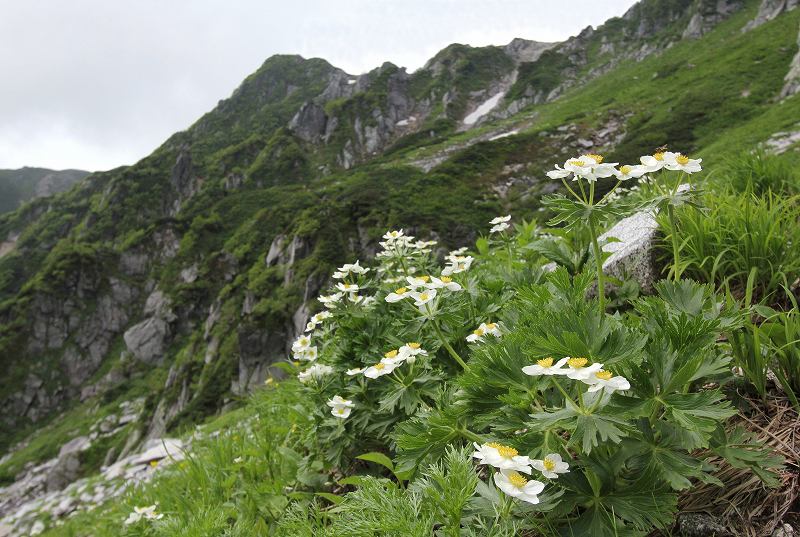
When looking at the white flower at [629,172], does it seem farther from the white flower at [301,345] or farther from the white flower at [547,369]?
the white flower at [301,345]

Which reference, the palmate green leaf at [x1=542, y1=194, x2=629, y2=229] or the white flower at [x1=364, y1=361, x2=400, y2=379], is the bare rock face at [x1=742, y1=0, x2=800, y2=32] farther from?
the white flower at [x1=364, y1=361, x2=400, y2=379]

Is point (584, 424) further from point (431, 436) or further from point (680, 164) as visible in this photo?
point (680, 164)

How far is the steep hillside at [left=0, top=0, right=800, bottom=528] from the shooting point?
32.8m

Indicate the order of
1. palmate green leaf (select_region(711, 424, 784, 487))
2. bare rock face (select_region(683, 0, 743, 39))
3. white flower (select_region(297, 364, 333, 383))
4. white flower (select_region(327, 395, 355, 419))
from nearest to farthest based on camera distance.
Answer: palmate green leaf (select_region(711, 424, 784, 487))
white flower (select_region(327, 395, 355, 419))
white flower (select_region(297, 364, 333, 383))
bare rock face (select_region(683, 0, 743, 39))

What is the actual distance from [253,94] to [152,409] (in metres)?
111

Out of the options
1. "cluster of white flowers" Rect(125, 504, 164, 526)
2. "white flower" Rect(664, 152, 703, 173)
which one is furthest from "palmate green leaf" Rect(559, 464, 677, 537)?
"cluster of white flowers" Rect(125, 504, 164, 526)

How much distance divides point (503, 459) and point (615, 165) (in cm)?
128

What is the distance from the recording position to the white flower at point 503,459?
118 cm

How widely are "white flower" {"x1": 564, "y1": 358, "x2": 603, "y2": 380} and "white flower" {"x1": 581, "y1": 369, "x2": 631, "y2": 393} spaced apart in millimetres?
26

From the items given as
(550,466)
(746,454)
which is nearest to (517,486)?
(550,466)

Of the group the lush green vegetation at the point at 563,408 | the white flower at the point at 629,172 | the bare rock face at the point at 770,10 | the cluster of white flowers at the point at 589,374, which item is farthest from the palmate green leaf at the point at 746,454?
the bare rock face at the point at 770,10

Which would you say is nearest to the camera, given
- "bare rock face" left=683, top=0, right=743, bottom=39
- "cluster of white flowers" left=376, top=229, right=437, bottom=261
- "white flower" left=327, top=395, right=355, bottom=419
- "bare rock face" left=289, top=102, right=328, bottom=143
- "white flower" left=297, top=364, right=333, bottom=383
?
"white flower" left=327, top=395, right=355, bottom=419

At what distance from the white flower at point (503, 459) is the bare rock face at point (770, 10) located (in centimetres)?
7795

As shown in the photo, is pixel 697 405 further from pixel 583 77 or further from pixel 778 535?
pixel 583 77
